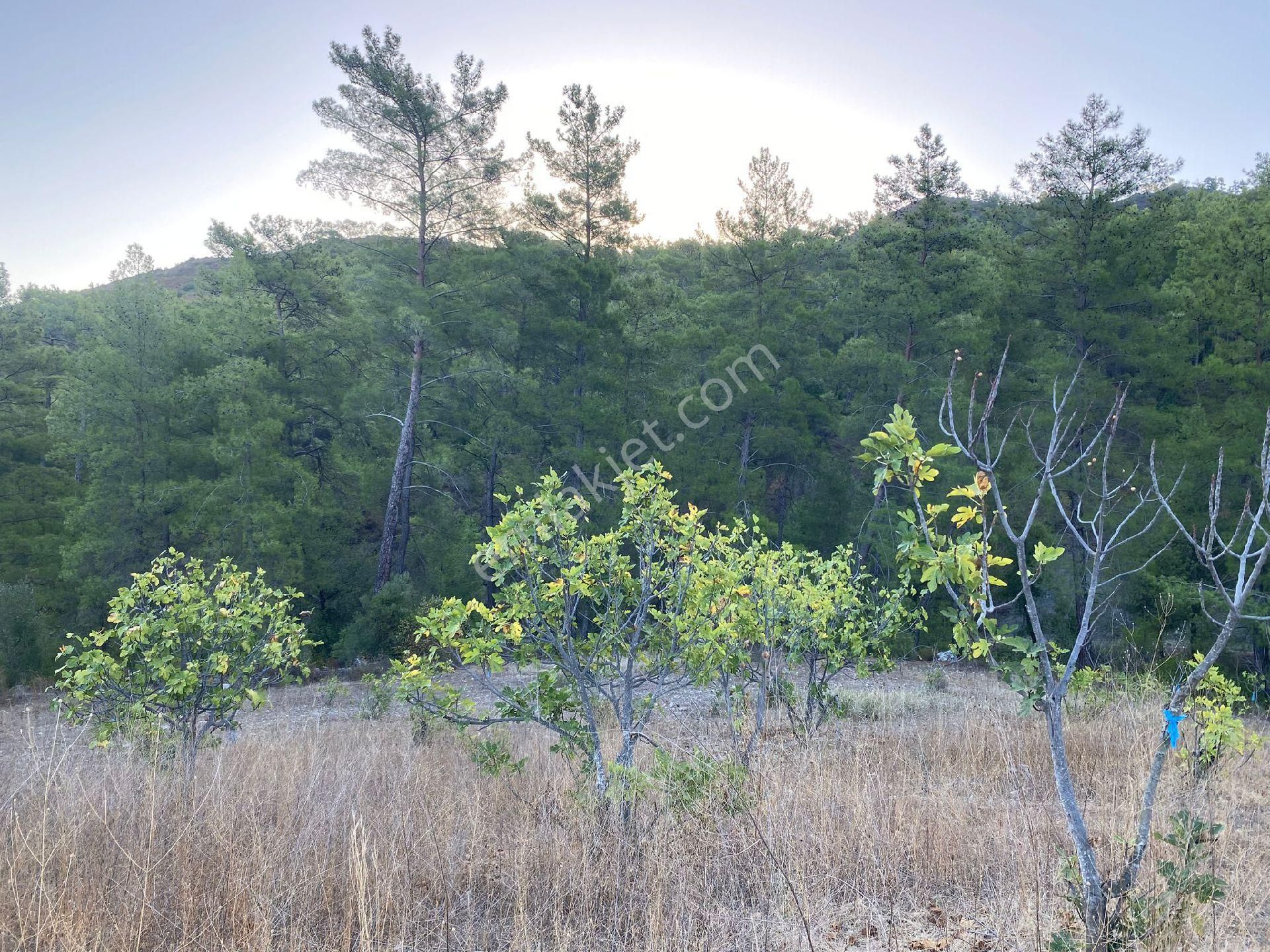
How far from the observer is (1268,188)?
2117 centimetres

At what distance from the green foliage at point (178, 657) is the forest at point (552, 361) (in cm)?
948

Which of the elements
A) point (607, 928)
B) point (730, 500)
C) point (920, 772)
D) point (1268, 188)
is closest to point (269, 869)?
point (607, 928)

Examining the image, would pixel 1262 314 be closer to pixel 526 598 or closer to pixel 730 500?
pixel 730 500

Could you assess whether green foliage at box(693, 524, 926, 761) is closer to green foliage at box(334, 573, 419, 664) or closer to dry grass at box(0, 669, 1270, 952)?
dry grass at box(0, 669, 1270, 952)

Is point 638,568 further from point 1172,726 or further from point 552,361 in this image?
point 552,361

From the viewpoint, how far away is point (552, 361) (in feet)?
63.2

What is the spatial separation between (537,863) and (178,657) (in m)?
4.07

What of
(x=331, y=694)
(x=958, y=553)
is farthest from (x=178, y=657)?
Result: (x=331, y=694)

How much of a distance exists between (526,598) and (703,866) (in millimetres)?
1515

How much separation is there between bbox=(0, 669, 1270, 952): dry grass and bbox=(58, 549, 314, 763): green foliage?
93 centimetres

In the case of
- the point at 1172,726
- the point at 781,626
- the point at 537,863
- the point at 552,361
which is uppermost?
the point at 552,361

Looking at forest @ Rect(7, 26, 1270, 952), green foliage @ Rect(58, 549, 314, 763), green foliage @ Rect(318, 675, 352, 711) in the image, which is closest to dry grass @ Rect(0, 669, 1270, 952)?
forest @ Rect(7, 26, 1270, 952)

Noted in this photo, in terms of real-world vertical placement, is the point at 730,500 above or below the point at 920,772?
above

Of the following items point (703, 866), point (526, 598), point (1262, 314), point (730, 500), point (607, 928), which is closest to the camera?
point (607, 928)
